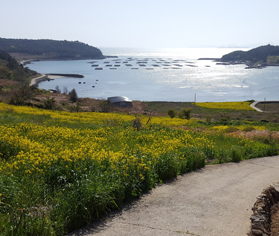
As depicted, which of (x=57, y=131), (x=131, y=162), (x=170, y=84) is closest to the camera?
(x=131, y=162)

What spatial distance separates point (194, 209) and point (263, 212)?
4.85 feet

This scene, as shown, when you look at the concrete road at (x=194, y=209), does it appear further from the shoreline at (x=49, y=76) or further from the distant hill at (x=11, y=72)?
the shoreline at (x=49, y=76)

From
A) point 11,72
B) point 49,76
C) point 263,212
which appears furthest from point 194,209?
point 49,76

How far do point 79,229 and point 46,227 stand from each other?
2.35ft

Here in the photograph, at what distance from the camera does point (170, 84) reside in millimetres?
145625

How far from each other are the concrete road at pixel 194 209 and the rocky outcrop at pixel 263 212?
14 centimetres

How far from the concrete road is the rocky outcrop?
140 mm

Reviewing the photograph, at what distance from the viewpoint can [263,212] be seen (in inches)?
242

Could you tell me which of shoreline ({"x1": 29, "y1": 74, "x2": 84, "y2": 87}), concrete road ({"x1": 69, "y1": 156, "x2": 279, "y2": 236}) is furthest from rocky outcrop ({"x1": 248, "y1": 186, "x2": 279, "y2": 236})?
shoreline ({"x1": 29, "y1": 74, "x2": 84, "y2": 87})

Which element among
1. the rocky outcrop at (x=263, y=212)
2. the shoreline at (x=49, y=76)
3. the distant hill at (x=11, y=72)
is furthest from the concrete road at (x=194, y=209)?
the shoreline at (x=49, y=76)

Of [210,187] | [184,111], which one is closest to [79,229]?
[210,187]

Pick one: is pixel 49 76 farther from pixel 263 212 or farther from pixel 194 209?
pixel 263 212

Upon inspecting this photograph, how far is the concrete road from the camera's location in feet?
17.1

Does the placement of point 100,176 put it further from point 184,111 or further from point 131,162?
point 184,111
